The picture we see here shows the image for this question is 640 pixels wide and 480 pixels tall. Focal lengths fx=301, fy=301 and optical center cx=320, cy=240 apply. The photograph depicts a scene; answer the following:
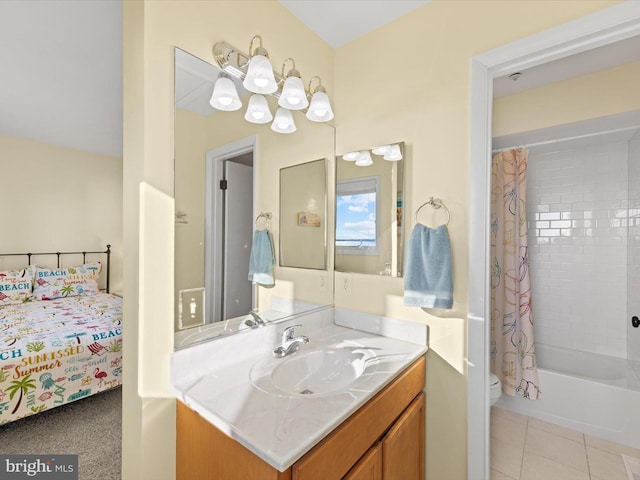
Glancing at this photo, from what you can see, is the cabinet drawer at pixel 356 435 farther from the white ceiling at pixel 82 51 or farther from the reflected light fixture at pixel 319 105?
the white ceiling at pixel 82 51

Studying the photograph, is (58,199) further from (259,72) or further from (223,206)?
(259,72)

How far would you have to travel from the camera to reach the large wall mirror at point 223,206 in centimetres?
116

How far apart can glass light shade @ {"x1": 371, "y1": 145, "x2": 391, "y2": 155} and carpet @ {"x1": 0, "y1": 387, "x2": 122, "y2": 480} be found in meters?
2.34

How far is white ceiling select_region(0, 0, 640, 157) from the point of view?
1547 millimetres

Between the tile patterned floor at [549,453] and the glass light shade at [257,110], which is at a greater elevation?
the glass light shade at [257,110]

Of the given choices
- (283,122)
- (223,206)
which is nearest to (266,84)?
(283,122)

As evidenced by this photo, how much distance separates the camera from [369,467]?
3.31 feet

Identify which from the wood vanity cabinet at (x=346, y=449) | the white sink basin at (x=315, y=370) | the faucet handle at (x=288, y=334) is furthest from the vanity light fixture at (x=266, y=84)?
the wood vanity cabinet at (x=346, y=449)

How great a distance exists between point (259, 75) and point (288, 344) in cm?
119

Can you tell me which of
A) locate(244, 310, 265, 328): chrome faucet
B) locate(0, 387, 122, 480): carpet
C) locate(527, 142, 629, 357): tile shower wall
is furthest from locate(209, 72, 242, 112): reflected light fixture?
locate(527, 142, 629, 357): tile shower wall

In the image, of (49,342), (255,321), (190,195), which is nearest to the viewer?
(190,195)

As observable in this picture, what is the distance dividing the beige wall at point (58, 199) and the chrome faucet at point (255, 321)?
13.0 feet

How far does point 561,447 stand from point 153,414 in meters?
2.49

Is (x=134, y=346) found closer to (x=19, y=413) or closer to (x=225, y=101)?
(x=225, y=101)
